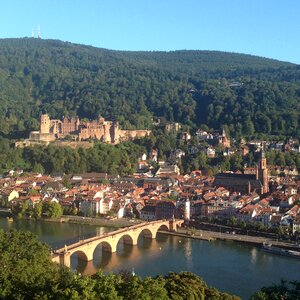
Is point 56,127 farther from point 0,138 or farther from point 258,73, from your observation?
point 258,73

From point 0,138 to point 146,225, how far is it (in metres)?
20.6

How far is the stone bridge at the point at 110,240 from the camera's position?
50.7 feet

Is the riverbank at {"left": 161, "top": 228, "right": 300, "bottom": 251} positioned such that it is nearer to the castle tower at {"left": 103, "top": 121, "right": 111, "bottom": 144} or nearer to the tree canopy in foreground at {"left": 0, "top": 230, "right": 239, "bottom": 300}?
the tree canopy in foreground at {"left": 0, "top": 230, "right": 239, "bottom": 300}

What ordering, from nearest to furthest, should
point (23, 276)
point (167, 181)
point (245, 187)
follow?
1. point (23, 276)
2. point (245, 187)
3. point (167, 181)

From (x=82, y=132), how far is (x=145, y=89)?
1773 cm

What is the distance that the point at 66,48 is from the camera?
81.4 m

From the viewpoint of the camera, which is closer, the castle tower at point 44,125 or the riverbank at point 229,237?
the riverbank at point 229,237

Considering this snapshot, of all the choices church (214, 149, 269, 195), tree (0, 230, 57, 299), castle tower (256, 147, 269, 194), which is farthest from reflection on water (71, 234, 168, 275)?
castle tower (256, 147, 269, 194)

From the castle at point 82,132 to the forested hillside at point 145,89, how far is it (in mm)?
1665

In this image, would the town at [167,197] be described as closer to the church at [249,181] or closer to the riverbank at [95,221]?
the church at [249,181]

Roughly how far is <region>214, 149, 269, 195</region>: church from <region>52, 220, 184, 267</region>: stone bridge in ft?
22.6

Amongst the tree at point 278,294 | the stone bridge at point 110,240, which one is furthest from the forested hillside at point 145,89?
the tree at point 278,294

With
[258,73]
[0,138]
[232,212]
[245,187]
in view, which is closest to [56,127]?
[0,138]

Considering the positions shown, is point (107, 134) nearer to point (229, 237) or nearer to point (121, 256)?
point (229, 237)
